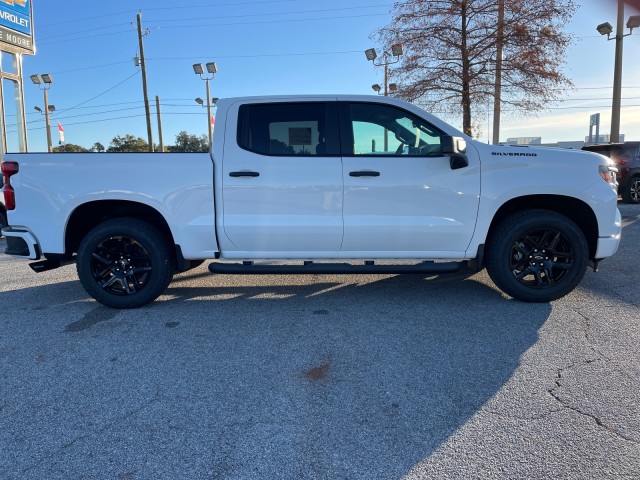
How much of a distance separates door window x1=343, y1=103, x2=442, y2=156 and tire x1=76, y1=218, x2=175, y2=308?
2154mm

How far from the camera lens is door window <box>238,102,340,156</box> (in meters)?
4.43

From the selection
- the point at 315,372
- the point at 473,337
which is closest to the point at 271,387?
the point at 315,372

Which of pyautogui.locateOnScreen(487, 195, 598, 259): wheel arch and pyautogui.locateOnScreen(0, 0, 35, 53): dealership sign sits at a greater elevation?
pyautogui.locateOnScreen(0, 0, 35, 53): dealership sign

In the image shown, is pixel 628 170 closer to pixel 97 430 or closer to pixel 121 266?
pixel 121 266

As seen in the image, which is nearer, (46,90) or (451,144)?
(451,144)

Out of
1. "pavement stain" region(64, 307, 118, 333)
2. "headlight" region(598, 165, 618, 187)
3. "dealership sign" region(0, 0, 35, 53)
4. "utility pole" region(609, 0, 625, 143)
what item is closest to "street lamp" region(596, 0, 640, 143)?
"utility pole" region(609, 0, 625, 143)

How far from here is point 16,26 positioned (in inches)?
685

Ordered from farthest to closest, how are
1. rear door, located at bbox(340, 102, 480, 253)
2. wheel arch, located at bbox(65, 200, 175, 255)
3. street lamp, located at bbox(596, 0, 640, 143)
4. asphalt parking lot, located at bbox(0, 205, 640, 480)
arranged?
street lamp, located at bbox(596, 0, 640, 143) → wheel arch, located at bbox(65, 200, 175, 255) → rear door, located at bbox(340, 102, 480, 253) → asphalt parking lot, located at bbox(0, 205, 640, 480)

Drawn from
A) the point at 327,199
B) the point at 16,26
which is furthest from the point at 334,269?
the point at 16,26

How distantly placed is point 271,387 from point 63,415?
1.25m

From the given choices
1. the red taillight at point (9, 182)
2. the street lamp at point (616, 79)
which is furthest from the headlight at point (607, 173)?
the street lamp at point (616, 79)

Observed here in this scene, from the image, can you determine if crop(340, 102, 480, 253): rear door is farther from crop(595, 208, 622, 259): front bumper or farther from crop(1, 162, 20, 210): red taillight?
crop(1, 162, 20, 210): red taillight

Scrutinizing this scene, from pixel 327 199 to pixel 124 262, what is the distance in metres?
2.20

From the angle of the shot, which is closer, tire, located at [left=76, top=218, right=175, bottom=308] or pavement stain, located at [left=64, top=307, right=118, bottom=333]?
pavement stain, located at [left=64, top=307, right=118, bottom=333]
